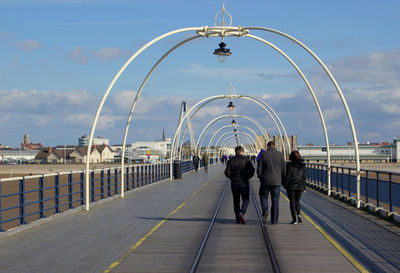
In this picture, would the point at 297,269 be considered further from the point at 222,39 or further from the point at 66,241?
the point at 222,39

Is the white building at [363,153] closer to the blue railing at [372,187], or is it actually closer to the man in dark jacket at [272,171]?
the blue railing at [372,187]

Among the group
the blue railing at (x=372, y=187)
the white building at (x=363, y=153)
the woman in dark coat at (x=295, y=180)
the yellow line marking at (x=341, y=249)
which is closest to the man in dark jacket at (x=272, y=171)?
the woman in dark coat at (x=295, y=180)

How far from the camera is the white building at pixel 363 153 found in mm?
159750

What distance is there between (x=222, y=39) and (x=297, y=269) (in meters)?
13.1

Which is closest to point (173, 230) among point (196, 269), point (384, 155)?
point (196, 269)

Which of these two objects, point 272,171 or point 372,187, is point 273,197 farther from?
point 372,187

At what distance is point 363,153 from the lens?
16425 cm

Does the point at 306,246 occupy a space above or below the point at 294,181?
below

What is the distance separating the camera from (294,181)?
13.0 metres

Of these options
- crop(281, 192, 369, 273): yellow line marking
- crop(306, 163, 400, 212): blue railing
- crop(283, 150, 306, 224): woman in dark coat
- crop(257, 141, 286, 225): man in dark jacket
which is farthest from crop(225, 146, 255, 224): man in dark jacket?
crop(306, 163, 400, 212): blue railing

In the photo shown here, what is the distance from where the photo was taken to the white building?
160 meters

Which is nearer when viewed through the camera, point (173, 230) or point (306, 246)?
point (306, 246)

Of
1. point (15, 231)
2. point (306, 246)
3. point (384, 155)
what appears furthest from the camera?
point (384, 155)

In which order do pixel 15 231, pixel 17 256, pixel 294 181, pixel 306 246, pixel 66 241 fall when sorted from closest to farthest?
1. pixel 17 256
2. pixel 306 246
3. pixel 66 241
4. pixel 15 231
5. pixel 294 181
